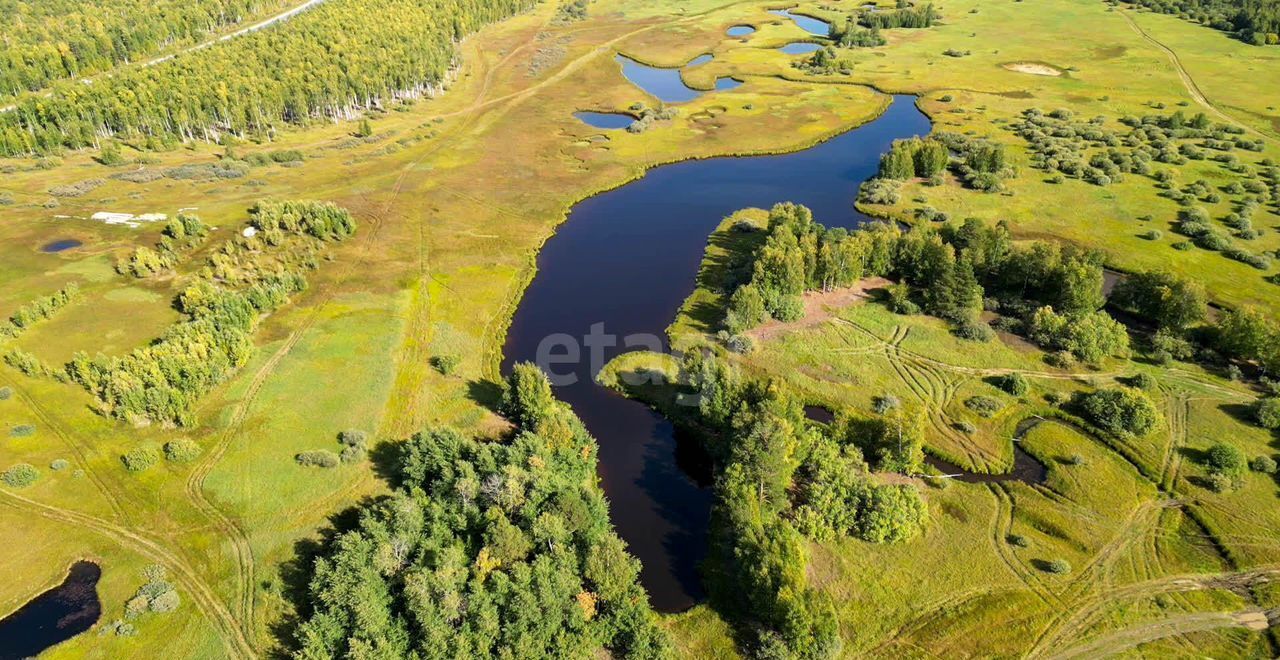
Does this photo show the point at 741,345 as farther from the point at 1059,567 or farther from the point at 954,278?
the point at 1059,567

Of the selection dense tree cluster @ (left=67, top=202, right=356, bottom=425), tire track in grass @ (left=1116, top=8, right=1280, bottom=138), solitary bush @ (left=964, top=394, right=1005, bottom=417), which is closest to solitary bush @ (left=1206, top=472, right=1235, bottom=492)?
solitary bush @ (left=964, top=394, right=1005, bottom=417)

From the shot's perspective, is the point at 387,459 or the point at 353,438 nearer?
the point at 387,459

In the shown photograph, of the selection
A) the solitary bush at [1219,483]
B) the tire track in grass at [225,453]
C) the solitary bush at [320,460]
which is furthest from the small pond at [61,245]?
the solitary bush at [1219,483]

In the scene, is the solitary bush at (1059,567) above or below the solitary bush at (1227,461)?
below

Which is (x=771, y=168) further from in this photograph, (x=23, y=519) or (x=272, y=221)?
(x=23, y=519)

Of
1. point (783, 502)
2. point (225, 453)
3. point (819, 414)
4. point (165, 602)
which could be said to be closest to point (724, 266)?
point (819, 414)

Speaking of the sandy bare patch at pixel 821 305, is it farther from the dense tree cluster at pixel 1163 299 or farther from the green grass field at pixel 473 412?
the dense tree cluster at pixel 1163 299

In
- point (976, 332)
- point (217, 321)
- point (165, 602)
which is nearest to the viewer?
point (165, 602)
